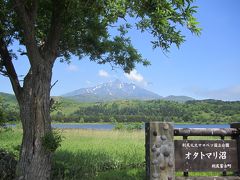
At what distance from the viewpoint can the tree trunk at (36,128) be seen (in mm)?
10328

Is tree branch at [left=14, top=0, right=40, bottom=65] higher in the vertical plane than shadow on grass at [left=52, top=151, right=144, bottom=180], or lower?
higher

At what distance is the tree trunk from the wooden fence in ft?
12.1

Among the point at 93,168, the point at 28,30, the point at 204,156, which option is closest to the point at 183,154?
the point at 204,156

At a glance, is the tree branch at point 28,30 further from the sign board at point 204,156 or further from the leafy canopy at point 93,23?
the sign board at point 204,156

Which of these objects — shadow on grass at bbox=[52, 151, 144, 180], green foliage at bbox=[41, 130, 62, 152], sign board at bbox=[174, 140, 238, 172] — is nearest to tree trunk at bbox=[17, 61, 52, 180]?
green foliage at bbox=[41, 130, 62, 152]

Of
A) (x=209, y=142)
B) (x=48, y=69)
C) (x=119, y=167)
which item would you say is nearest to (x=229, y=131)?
(x=209, y=142)

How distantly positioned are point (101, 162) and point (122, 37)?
5.73 metres

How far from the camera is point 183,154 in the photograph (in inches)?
315

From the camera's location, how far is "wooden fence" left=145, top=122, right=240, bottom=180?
7.90m

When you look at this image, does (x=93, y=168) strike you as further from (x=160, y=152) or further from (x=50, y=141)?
(x=160, y=152)

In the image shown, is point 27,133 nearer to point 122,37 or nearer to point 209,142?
point 209,142

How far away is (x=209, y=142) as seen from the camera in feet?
26.6

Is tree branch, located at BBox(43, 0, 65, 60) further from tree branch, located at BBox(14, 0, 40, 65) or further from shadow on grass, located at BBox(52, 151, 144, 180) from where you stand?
shadow on grass, located at BBox(52, 151, 144, 180)

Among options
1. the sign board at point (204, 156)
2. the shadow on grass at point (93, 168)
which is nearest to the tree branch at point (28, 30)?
the shadow on grass at point (93, 168)
